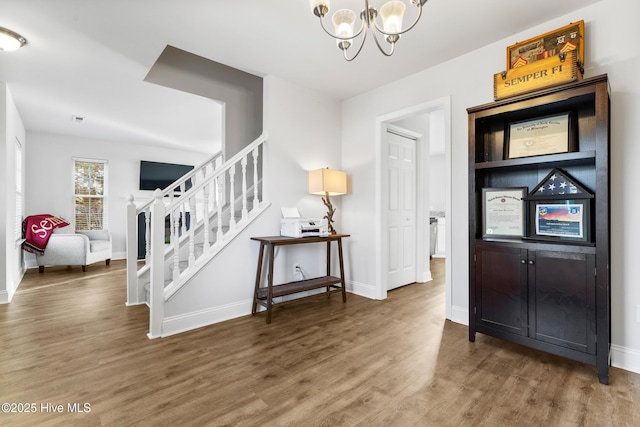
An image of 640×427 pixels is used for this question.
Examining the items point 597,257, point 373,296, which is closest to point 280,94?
point 373,296

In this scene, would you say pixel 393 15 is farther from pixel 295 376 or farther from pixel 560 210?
pixel 295 376

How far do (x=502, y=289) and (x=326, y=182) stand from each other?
1.97m

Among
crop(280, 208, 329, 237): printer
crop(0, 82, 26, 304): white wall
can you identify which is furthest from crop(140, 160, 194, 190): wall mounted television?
crop(280, 208, 329, 237): printer

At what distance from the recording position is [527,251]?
7.16ft

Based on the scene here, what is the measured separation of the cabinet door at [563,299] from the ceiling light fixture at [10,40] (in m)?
4.37

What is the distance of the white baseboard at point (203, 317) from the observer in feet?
8.62

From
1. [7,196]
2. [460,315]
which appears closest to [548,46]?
[460,315]

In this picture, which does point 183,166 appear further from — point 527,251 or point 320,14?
point 527,251

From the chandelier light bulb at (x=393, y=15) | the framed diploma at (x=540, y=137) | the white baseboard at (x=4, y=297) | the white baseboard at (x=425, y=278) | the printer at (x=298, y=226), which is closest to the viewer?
the chandelier light bulb at (x=393, y=15)

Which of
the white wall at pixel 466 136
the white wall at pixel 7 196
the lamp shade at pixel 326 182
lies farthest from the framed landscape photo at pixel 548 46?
the white wall at pixel 7 196

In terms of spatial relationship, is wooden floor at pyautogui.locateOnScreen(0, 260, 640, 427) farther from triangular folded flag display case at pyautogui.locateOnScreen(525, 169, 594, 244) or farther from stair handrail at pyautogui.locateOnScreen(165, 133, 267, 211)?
stair handrail at pyautogui.locateOnScreen(165, 133, 267, 211)

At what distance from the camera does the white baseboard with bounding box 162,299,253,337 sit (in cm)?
263

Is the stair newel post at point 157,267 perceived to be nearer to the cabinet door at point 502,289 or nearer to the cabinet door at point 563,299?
the cabinet door at point 502,289

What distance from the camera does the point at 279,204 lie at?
3.45 m
